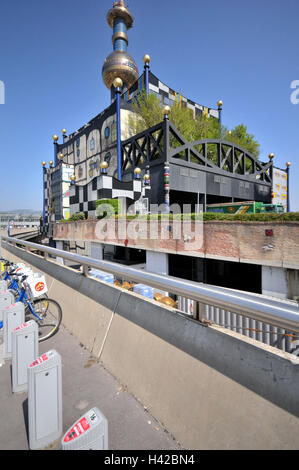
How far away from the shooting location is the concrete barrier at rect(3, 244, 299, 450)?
1.47 m

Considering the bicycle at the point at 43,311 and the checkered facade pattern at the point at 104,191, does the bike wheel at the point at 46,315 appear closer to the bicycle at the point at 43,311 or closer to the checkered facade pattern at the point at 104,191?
the bicycle at the point at 43,311

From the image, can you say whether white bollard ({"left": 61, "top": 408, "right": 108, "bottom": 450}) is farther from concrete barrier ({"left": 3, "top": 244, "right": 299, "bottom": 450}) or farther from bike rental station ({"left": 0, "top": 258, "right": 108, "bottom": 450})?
concrete barrier ({"left": 3, "top": 244, "right": 299, "bottom": 450})

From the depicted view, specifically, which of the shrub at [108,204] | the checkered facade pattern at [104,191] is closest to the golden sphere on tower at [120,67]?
the checkered facade pattern at [104,191]

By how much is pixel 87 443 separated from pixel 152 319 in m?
1.28

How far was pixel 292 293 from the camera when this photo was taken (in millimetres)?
9812

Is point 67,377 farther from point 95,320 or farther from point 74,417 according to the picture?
point 95,320

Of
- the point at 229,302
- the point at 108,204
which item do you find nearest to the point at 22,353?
the point at 229,302

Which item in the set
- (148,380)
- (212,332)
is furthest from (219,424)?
(148,380)

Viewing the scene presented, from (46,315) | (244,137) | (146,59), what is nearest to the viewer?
(46,315)

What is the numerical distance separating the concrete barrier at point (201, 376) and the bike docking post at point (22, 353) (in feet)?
2.66

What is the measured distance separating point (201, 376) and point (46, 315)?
138 inches

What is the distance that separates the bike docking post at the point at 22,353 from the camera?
98.3 inches

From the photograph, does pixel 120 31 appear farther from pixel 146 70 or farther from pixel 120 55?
pixel 146 70

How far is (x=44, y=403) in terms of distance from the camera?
1.89 metres
